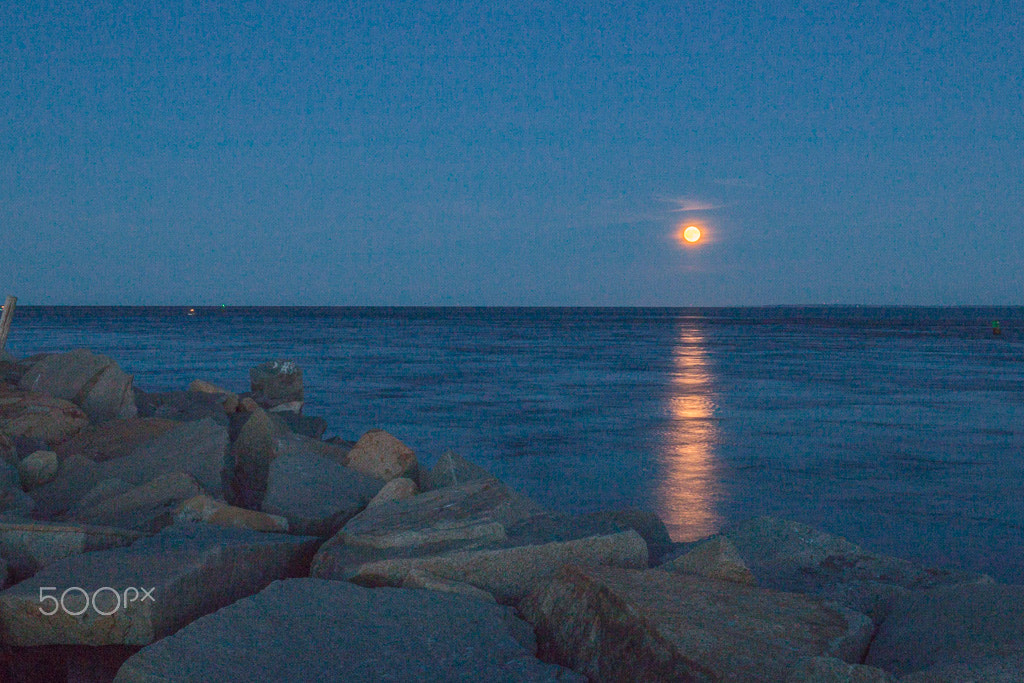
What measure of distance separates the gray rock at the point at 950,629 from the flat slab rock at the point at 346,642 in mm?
1413

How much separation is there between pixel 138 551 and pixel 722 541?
8.91 ft

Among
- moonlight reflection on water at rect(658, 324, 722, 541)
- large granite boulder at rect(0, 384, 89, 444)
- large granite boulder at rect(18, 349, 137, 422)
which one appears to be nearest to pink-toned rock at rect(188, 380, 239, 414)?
large granite boulder at rect(18, 349, 137, 422)

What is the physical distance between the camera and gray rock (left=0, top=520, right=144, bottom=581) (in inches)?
175

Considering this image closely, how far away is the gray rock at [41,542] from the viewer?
4434 millimetres

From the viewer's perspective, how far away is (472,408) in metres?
16.0

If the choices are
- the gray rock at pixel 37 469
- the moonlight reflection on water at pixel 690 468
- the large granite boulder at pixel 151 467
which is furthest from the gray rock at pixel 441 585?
the gray rock at pixel 37 469

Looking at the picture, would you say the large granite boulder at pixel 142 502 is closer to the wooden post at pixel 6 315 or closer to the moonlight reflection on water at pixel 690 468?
the moonlight reflection on water at pixel 690 468

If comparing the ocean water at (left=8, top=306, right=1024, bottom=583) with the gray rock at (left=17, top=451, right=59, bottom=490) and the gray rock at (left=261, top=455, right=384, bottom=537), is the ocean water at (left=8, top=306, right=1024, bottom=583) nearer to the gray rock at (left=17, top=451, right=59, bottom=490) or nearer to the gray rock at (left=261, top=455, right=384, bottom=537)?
the gray rock at (left=261, top=455, right=384, bottom=537)

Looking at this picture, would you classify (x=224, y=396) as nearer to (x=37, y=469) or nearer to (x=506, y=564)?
(x=37, y=469)

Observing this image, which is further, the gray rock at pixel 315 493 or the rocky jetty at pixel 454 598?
the gray rock at pixel 315 493

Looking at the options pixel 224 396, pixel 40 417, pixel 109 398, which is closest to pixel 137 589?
pixel 40 417

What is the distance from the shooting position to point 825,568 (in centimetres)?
504

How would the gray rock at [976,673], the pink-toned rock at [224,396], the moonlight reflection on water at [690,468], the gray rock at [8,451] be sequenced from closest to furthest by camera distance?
the gray rock at [976,673]
the gray rock at [8,451]
the moonlight reflection on water at [690,468]
the pink-toned rock at [224,396]

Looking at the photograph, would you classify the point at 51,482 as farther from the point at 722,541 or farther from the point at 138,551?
the point at 722,541
